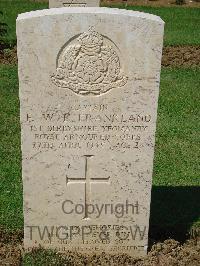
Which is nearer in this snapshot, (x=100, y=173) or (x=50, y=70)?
(x=50, y=70)

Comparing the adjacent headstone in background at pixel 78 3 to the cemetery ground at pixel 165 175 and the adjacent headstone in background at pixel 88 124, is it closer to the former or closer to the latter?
the cemetery ground at pixel 165 175

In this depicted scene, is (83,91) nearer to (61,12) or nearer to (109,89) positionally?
(109,89)

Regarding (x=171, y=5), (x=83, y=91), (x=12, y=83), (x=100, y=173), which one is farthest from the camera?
(x=171, y=5)

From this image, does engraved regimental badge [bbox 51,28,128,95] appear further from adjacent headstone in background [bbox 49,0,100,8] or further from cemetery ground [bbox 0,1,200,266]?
adjacent headstone in background [bbox 49,0,100,8]

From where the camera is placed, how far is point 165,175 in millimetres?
6633

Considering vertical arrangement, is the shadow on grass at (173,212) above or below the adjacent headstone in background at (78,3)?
below

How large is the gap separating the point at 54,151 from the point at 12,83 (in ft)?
19.7

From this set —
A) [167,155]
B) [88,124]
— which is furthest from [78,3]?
[88,124]

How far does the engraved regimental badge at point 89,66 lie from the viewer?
4065 millimetres

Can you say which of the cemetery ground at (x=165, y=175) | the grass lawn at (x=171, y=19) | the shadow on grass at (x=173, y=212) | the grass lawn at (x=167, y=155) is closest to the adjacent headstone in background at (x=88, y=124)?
the cemetery ground at (x=165, y=175)

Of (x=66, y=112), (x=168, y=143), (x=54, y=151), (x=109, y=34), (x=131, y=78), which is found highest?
(x=109, y=34)

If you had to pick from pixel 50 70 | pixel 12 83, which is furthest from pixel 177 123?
pixel 50 70

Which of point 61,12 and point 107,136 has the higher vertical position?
point 61,12

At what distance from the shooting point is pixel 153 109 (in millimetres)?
4344
